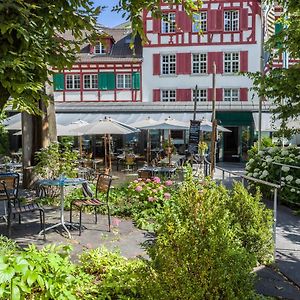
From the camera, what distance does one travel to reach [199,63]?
28969 millimetres

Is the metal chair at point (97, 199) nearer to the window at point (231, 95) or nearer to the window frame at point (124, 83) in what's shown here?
the window frame at point (124, 83)

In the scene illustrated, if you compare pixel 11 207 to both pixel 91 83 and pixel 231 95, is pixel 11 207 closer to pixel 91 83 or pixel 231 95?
Result: pixel 91 83

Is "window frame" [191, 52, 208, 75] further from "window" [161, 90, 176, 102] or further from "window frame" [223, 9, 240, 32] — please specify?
"window frame" [223, 9, 240, 32]

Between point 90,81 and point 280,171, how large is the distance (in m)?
21.2

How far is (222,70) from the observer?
28.6 meters

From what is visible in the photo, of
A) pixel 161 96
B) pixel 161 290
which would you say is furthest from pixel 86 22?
pixel 161 96

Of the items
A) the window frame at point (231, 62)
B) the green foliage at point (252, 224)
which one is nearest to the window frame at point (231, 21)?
the window frame at point (231, 62)

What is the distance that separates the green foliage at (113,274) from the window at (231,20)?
25.9 metres

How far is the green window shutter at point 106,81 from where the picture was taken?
96.1 feet

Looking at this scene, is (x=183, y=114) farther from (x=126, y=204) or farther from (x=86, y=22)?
(x=86, y=22)

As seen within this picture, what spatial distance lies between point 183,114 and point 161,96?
5.66 meters

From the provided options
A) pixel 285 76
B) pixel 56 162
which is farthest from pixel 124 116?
pixel 285 76

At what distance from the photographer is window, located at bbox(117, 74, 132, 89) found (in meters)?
29.3

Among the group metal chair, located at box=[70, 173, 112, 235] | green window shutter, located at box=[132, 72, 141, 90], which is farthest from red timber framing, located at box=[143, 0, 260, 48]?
metal chair, located at box=[70, 173, 112, 235]
